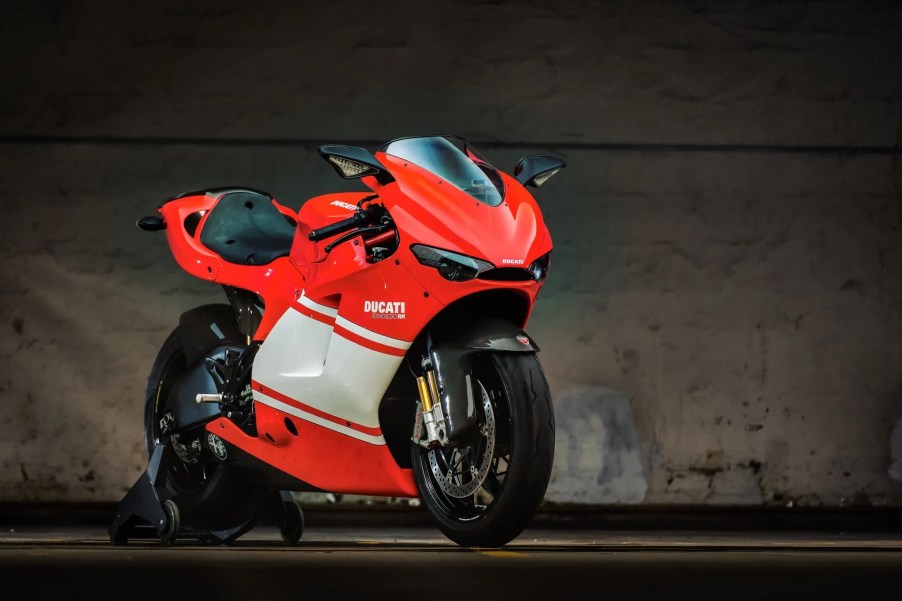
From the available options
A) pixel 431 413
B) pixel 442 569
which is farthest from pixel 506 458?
pixel 442 569

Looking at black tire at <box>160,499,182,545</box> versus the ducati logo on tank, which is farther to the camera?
black tire at <box>160,499,182,545</box>

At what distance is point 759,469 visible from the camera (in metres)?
7.58

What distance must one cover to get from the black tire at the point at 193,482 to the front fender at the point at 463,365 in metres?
1.59

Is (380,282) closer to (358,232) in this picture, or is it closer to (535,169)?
(358,232)

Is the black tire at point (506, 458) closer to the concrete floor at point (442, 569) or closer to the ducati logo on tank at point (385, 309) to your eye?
the concrete floor at point (442, 569)

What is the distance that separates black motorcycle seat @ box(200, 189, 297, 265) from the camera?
5719 millimetres

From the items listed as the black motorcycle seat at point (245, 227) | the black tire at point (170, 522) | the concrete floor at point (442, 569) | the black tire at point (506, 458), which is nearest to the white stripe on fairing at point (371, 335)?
the black tire at point (506, 458)

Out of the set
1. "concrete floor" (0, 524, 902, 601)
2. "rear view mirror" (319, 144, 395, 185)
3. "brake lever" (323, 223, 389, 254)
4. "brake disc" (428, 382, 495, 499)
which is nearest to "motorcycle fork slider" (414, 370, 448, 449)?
"brake disc" (428, 382, 495, 499)

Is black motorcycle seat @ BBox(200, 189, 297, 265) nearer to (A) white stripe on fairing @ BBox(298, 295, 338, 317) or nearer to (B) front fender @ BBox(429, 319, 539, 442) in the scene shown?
(A) white stripe on fairing @ BBox(298, 295, 338, 317)

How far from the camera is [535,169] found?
194 inches

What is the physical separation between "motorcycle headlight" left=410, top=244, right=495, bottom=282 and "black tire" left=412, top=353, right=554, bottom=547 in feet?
0.85

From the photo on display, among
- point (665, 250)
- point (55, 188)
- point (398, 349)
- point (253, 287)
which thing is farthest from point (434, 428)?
point (55, 188)

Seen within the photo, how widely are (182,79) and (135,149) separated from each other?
0.46 m

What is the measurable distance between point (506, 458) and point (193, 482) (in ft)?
6.51
